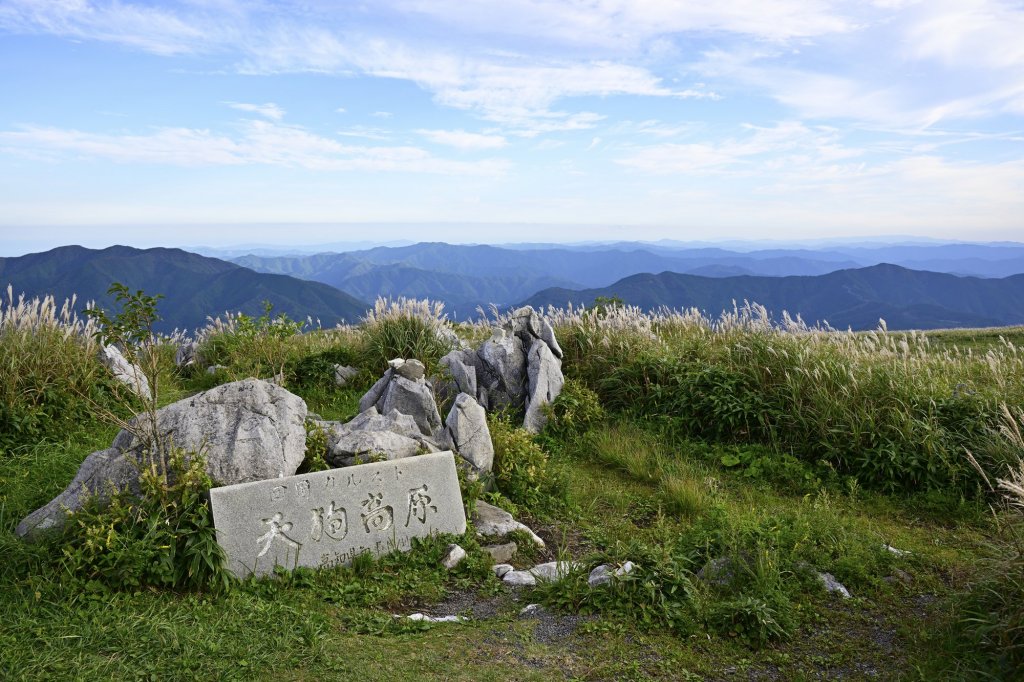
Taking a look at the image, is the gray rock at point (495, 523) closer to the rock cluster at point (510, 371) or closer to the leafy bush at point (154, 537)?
the leafy bush at point (154, 537)

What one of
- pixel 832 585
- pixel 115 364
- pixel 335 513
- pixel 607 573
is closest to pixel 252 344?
pixel 115 364

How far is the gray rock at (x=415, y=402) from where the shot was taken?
9.30 metres

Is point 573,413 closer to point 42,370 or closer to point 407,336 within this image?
point 407,336

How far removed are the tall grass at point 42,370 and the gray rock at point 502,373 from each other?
19.7ft

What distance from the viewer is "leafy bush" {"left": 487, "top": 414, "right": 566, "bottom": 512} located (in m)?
8.43

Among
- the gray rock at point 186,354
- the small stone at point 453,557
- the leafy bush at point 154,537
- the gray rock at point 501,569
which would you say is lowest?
the gray rock at point 501,569

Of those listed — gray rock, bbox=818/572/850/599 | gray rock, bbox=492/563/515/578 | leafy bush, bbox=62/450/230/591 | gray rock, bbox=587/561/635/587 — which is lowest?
gray rock, bbox=492/563/515/578

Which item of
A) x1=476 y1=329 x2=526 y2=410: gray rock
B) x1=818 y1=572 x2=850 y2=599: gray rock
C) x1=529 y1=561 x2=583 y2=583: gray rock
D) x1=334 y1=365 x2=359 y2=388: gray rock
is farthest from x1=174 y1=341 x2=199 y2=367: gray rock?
x1=818 y1=572 x2=850 y2=599: gray rock

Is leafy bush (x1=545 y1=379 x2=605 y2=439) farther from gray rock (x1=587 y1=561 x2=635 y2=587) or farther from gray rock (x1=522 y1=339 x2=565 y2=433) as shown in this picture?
gray rock (x1=587 y1=561 x2=635 y2=587)

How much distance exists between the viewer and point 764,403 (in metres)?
10.2

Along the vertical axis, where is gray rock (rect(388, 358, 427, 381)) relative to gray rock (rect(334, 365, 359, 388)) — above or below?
above

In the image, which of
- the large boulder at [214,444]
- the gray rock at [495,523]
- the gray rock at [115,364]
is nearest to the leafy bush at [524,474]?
the gray rock at [495,523]

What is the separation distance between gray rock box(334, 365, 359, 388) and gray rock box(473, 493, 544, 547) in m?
6.44

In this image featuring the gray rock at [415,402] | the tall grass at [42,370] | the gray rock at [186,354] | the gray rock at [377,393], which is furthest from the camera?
the gray rock at [186,354]
